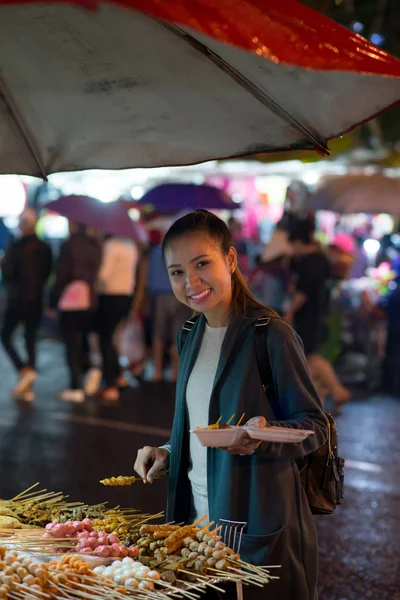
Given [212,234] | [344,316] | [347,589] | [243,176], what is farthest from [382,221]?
[212,234]

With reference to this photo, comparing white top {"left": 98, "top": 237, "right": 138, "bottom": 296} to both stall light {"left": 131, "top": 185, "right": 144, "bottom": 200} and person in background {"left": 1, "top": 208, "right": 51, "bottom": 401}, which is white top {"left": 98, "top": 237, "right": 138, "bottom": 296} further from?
stall light {"left": 131, "top": 185, "right": 144, "bottom": 200}

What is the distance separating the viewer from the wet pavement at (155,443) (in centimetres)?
577

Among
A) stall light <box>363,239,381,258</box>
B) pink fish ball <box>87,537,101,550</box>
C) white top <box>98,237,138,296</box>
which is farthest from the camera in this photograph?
stall light <box>363,239,381,258</box>

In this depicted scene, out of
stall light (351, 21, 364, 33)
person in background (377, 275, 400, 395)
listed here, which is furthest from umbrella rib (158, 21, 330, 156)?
stall light (351, 21, 364, 33)

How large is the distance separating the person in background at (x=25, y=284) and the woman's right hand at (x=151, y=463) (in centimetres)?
817

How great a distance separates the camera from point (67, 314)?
11.2 meters

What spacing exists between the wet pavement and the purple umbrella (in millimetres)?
2776

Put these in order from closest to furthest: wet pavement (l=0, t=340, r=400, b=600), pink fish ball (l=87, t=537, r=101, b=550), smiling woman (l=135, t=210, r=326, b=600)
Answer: pink fish ball (l=87, t=537, r=101, b=550), smiling woman (l=135, t=210, r=326, b=600), wet pavement (l=0, t=340, r=400, b=600)

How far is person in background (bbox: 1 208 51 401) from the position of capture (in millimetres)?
11109

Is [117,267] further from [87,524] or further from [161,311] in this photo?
[87,524]

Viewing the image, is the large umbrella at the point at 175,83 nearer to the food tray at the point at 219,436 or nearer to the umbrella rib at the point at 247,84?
the umbrella rib at the point at 247,84

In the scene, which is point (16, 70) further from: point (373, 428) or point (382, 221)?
point (382, 221)

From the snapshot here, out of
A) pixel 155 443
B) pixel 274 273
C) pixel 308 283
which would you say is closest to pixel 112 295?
pixel 274 273

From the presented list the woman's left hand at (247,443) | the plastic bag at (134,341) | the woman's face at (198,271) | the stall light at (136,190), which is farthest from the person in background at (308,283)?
the stall light at (136,190)
